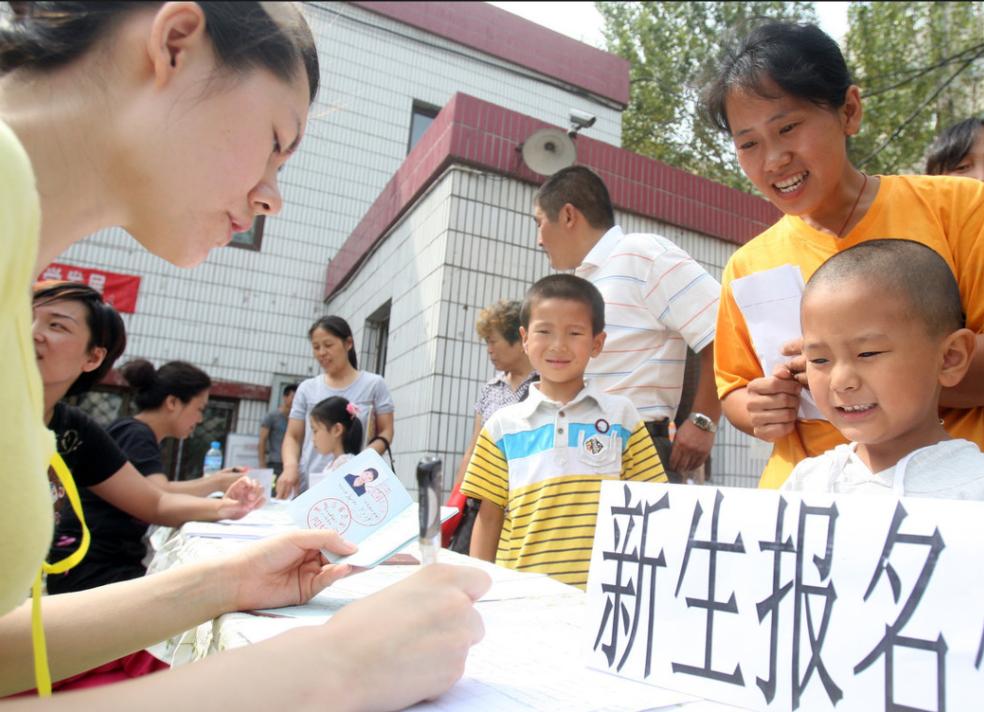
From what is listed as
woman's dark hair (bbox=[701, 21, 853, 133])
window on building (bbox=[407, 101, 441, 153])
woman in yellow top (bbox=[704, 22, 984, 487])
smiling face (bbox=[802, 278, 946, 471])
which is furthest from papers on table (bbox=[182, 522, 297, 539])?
window on building (bbox=[407, 101, 441, 153])

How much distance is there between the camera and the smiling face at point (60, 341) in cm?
201

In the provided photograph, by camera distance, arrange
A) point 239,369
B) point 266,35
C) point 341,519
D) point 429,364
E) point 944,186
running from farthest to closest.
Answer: point 239,369 < point 429,364 < point 944,186 < point 341,519 < point 266,35

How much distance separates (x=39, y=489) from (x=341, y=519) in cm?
67

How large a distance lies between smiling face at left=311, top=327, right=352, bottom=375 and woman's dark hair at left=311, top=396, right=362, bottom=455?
0.85ft

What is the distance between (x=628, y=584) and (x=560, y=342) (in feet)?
3.96

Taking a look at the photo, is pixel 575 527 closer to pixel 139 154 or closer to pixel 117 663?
pixel 117 663

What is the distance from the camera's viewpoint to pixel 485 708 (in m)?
0.63

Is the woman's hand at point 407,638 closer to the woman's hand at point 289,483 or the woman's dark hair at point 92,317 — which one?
the woman's dark hair at point 92,317

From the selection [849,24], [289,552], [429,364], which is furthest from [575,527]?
[849,24]

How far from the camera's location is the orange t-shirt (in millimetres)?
1256

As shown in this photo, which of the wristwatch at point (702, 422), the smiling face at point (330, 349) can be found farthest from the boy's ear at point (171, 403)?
the wristwatch at point (702, 422)

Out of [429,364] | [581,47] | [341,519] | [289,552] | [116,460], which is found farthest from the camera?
[581,47]

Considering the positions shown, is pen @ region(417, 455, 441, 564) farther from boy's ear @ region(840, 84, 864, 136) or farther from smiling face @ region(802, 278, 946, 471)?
boy's ear @ region(840, 84, 864, 136)

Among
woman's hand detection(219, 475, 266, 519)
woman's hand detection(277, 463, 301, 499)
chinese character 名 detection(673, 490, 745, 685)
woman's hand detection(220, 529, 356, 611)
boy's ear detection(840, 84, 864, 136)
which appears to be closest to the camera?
chinese character 名 detection(673, 490, 745, 685)
